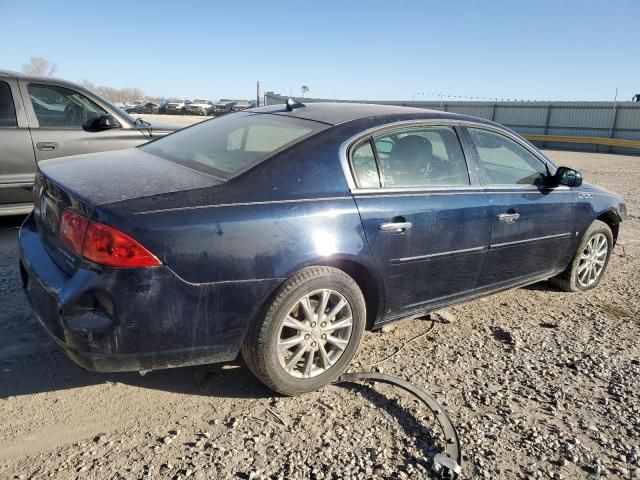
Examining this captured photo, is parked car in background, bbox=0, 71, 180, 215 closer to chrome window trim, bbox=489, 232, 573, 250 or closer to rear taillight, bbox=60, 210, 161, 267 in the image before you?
rear taillight, bbox=60, 210, 161, 267

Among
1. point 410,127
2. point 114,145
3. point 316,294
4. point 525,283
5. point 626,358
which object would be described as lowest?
point 626,358

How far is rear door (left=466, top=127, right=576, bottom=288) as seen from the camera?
379 centimetres

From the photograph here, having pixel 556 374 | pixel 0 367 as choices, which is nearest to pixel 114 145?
pixel 0 367

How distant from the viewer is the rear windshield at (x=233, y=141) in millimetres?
3027

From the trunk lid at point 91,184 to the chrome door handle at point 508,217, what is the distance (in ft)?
6.74

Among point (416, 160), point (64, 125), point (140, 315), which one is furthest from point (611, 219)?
point (64, 125)

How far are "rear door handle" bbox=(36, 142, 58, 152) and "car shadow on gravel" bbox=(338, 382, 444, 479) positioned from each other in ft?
13.7

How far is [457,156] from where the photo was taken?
12.2 ft

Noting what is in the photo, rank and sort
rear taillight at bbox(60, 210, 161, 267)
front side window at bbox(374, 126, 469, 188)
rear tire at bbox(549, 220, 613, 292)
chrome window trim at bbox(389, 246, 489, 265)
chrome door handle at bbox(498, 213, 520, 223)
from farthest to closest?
rear tire at bbox(549, 220, 613, 292) < chrome door handle at bbox(498, 213, 520, 223) < front side window at bbox(374, 126, 469, 188) < chrome window trim at bbox(389, 246, 489, 265) < rear taillight at bbox(60, 210, 161, 267)

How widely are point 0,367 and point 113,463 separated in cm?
119

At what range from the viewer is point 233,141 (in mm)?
3426

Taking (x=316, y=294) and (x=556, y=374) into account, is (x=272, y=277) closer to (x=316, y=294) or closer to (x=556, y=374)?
(x=316, y=294)

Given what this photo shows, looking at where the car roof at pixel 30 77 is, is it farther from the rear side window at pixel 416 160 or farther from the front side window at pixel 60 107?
the rear side window at pixel 416 160

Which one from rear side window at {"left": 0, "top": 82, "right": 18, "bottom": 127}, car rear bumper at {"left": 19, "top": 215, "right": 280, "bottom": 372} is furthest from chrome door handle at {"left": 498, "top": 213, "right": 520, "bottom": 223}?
rear side window at {"left": 0, "top": 82, "right": 18, "bottom": 127}
